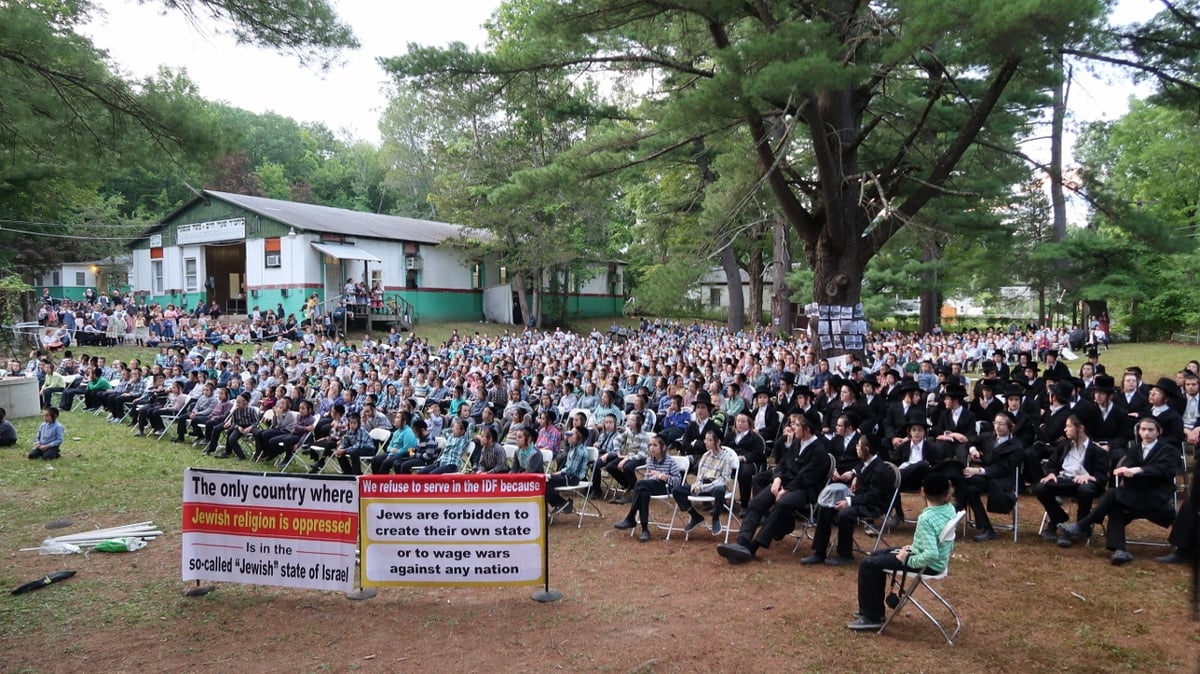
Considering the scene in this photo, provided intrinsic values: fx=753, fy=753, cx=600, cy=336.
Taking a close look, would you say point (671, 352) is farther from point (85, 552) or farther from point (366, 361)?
point (85, 552)

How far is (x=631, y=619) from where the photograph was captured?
5.80 m

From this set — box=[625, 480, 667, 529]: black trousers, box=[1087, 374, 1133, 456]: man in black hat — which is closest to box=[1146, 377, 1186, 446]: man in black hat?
box=[1087, 374, 1133, 456]: man in black hat

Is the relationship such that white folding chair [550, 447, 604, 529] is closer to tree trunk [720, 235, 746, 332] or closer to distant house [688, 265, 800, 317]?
tree trunk [720, 235, 746, 332]

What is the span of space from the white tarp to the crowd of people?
68.6ft

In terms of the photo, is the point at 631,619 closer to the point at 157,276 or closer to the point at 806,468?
the point at 806,468

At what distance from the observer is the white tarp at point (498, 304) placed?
3916 cm

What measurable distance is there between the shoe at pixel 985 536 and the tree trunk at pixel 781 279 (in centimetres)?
2049

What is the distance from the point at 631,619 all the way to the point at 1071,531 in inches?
182

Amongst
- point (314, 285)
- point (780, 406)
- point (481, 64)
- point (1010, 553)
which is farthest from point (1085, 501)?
point (314, 285)

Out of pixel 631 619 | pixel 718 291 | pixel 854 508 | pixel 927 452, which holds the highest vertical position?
pixel 718 291

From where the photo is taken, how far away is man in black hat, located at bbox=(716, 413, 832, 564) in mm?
7219

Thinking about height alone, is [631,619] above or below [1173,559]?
below

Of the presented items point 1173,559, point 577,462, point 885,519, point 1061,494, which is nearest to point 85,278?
point 577,462

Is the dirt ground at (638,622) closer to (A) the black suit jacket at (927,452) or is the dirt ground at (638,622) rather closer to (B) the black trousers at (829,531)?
(B) the black trousers at (829,531)
